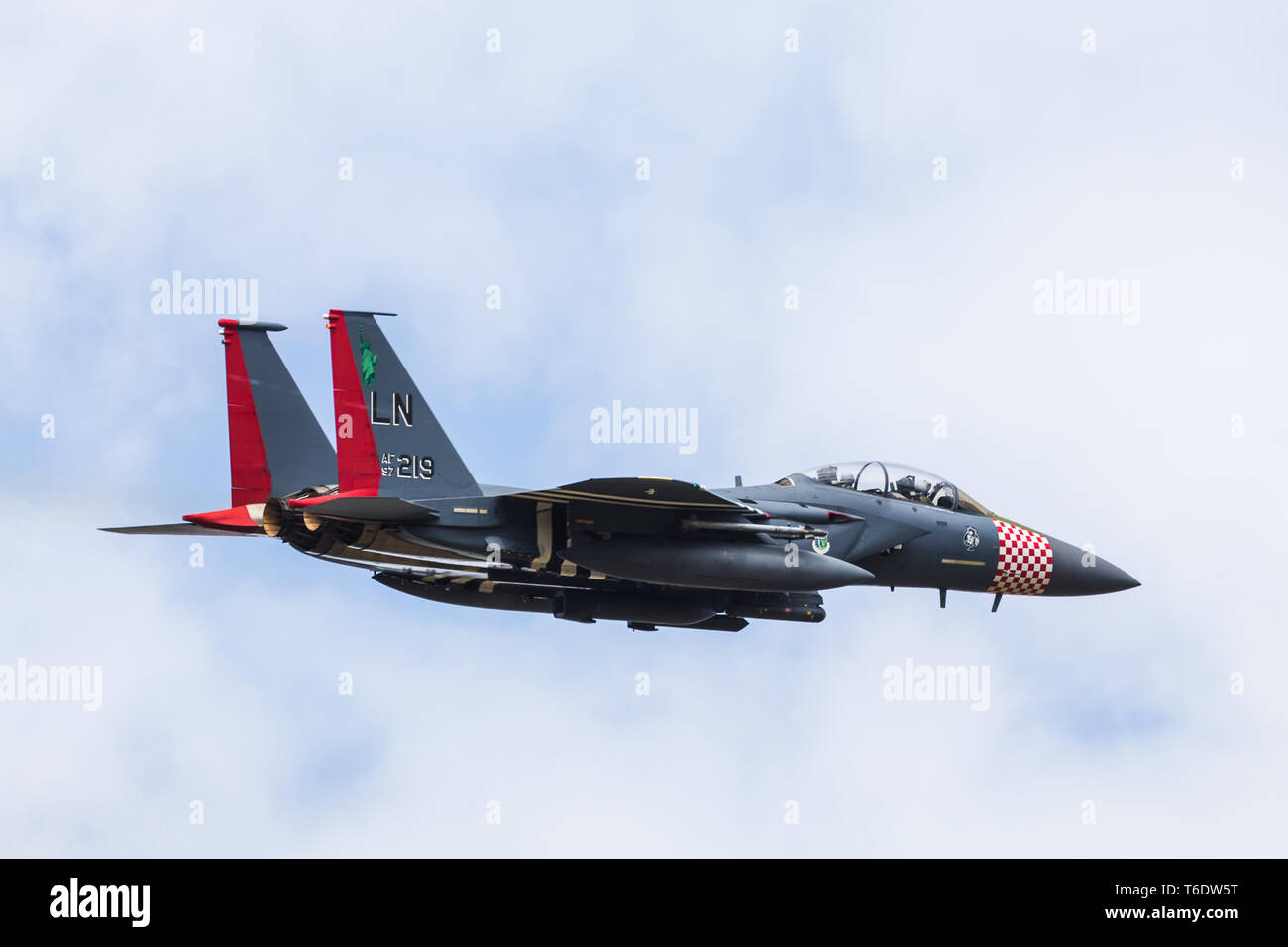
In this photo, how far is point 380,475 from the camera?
907 inches

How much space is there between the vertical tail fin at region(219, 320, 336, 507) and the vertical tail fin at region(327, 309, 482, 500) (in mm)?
2375

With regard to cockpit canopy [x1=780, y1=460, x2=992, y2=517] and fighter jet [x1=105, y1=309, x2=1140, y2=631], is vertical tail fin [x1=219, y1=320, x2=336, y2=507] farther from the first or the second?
cockpit canopy [x1=780, y1=460, x2=992, y2=517]

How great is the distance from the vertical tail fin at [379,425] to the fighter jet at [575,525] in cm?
2

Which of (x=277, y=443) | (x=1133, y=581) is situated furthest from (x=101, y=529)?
(x=1133, y=581)

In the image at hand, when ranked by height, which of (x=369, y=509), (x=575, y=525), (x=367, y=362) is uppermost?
(x=367, y=362)

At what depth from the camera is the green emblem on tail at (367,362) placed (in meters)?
23.2

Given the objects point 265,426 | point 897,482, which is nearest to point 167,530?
point 265,426

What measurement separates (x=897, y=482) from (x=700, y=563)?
4.30 m

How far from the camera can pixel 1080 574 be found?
26234mm

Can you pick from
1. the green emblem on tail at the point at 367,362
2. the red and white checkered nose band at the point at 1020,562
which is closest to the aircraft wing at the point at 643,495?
the green emblem on tail at the point at 367,362

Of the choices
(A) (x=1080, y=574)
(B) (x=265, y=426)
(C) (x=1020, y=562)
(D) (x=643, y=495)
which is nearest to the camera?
(D) (x=643, y=495)

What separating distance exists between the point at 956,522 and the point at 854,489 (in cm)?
176

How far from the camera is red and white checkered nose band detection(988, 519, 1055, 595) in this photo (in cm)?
2578

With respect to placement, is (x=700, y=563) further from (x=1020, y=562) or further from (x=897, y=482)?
(x=1020, y=562)
